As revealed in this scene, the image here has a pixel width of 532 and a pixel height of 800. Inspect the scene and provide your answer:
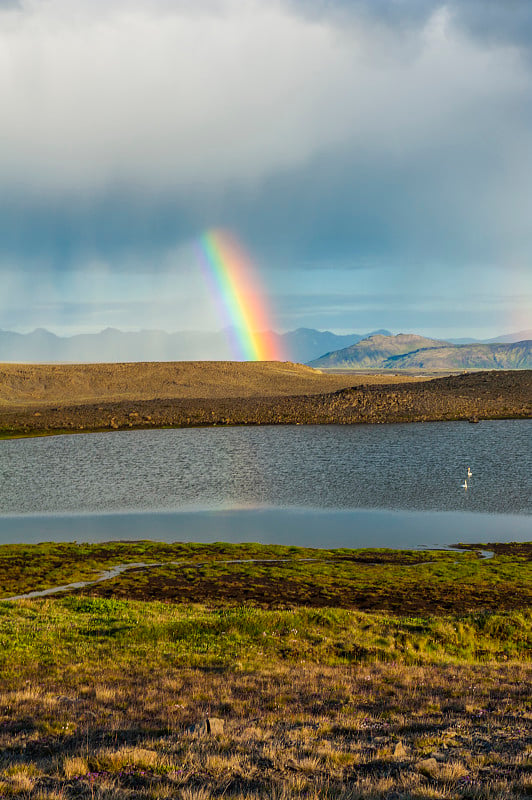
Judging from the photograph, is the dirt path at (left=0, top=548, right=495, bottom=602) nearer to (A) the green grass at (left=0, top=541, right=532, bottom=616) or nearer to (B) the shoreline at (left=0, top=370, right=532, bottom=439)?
(A) the green grass at (left=0, top=541, right=532, bottom=616)

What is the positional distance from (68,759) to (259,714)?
446cm

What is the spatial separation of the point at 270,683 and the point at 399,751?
17.8 ft

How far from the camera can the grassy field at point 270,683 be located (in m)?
9.28

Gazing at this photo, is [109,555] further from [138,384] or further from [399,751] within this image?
[138,384]

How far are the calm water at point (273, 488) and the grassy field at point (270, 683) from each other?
9.21 metres

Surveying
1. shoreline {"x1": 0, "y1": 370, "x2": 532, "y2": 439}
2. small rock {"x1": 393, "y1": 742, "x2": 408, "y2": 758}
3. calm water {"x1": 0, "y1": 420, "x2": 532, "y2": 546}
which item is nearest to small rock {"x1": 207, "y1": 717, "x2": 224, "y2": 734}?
small rock {"x1": 393, "y1": 742, "x2": 408, "y2": 758}

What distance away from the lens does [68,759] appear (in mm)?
9703

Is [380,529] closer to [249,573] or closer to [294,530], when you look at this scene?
[294,530]

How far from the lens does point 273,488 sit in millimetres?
52344

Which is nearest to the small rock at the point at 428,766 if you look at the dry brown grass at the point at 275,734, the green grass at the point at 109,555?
the dry brown grass at the point at 275,734

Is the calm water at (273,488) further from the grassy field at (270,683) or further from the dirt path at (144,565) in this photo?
the grassy field at (270,683)

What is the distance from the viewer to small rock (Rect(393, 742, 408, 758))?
33.3ft

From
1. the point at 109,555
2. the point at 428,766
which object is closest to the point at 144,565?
the point at 109,555

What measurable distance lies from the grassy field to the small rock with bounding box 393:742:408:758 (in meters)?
0.05
